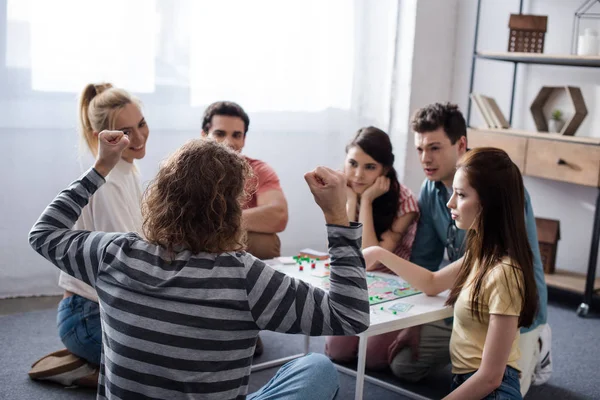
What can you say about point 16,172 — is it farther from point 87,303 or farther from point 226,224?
point 226,224

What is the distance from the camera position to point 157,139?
10.9 feet

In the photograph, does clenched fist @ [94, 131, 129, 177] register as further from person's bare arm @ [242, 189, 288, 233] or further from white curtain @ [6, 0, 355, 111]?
white curtain @ [6, 0, 355, 111]

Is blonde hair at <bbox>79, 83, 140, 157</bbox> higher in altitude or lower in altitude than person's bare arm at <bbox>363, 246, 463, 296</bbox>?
higher

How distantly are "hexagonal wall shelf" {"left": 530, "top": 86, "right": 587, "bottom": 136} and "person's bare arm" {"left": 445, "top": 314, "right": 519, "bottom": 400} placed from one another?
1.96 meters

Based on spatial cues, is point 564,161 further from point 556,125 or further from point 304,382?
point 304,382

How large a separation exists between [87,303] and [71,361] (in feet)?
0.67

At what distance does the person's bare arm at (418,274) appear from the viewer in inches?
81.3

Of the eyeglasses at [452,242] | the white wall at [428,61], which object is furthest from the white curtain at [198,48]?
the eyeglasses at [452,242]

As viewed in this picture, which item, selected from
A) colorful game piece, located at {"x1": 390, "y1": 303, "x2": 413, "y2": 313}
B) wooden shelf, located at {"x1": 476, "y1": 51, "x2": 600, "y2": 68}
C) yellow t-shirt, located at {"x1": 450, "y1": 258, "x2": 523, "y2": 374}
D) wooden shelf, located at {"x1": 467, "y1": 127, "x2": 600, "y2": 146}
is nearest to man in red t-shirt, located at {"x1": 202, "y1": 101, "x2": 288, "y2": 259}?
colorful game piece, located at {"x1": 390, "y1": 303, "x2": 413, "y2": 313}

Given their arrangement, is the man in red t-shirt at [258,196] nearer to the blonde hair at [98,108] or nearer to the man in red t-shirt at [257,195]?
the man in red t-shirt at [257,195]

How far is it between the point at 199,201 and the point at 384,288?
1028 millimetres

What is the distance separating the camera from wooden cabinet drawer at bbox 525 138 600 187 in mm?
3131

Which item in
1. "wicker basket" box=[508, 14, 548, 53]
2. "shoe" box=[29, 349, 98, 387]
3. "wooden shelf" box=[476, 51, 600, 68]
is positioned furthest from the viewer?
"wicker basket" box=[508, 14, 548, 53]

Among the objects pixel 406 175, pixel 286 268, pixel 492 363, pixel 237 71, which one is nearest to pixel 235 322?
pixel 492 363
